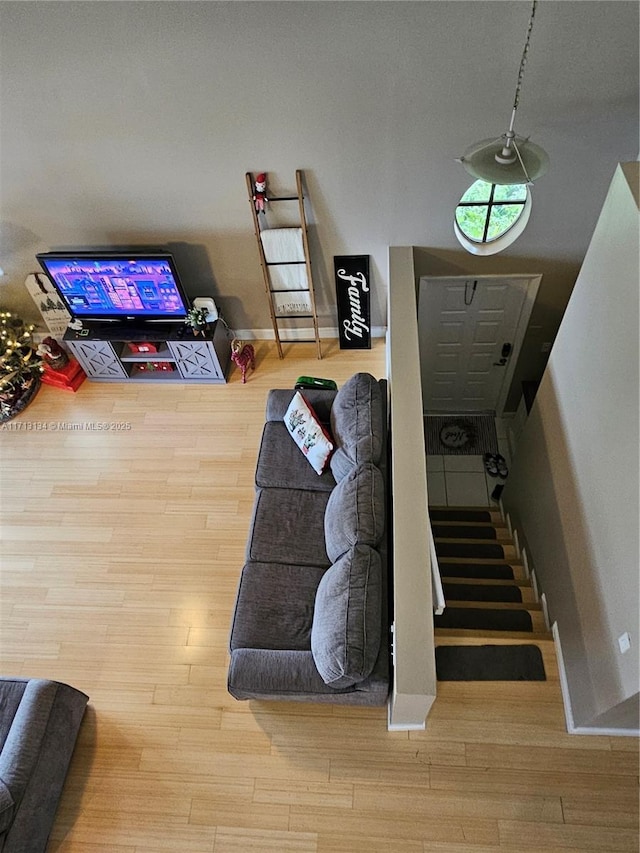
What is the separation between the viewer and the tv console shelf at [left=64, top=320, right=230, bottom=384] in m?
4.05

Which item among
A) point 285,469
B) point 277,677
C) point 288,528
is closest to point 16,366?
point 285,469

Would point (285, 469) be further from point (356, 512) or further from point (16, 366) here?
point (16, 366)

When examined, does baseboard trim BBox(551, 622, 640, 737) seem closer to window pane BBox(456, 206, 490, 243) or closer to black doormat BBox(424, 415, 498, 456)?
black doormat BBox(424, 415, 498, 456)

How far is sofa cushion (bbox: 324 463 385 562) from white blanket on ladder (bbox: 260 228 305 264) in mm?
1734

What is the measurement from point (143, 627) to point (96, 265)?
2542 millimetres

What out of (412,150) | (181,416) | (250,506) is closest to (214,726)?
(250,506)

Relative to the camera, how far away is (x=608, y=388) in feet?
7.34

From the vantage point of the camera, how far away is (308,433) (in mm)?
3301

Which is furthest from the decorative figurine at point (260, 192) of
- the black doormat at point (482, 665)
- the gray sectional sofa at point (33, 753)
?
the gray sectional sofa at point (33, 753)

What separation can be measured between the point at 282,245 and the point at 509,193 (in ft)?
5.21

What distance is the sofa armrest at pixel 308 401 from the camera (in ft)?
11.6

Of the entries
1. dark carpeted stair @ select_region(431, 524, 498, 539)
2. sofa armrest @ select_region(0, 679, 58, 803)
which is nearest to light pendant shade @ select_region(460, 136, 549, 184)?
dark carpeted stair @ select_region(431, 524, 498, 539)

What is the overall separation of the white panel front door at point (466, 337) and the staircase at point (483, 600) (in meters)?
1.10

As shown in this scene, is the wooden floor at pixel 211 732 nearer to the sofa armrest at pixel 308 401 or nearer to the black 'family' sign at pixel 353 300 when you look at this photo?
the sofa armrest at pixel 308 401
